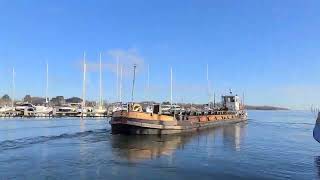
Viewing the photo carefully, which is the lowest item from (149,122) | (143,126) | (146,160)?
(146,160)

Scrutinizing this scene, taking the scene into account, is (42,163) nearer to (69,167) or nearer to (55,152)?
(69,167)

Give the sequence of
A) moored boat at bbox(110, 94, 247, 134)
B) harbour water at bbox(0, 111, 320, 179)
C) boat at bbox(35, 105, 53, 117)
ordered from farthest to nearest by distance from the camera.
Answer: boat at bbox(35, 105, 53, 117), moored boat at bbox(110, 94, 247, 134), harbour water at bbox(0, 111, 320, 179)

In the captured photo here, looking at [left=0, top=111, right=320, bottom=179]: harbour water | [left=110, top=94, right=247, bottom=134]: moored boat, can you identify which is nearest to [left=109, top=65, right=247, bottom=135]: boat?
[left=110, top=94, right=247, bottom=134]: moored boat

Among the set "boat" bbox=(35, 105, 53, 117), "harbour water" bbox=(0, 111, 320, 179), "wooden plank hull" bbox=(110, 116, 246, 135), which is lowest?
"harbour water" bbox=(0, 111, 320, 179)

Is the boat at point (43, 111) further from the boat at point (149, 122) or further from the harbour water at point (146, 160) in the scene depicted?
the harbour water at point (146, 160)

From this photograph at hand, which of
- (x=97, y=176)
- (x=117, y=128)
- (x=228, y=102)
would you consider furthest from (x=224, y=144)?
(x=228, y=102)

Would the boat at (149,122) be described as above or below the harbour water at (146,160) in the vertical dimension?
above

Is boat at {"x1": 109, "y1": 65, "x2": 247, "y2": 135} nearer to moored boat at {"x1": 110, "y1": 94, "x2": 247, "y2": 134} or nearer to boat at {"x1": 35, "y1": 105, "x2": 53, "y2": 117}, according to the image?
moored boat at {"x1": 110, "y1": 94, "x2": 247, "y2": 134}

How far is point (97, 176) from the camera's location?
22328 mm

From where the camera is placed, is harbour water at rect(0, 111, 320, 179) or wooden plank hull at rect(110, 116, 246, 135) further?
wooden plank hull at rect(110, 116, 246, 135)

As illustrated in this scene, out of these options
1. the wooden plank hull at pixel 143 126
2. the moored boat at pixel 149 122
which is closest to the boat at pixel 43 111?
the moored boat at pixel 149 122

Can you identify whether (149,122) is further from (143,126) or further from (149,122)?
(143,126)

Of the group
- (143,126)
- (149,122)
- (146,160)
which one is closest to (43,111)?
(149,122)

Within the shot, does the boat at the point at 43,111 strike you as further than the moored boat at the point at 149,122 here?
Yes
